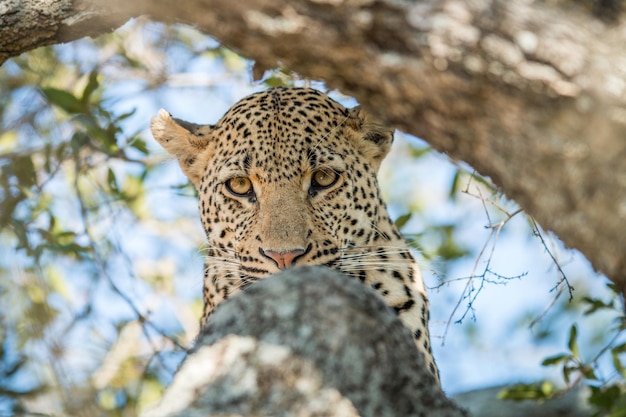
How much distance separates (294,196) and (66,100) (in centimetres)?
225

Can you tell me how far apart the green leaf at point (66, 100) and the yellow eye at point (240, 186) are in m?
1.62

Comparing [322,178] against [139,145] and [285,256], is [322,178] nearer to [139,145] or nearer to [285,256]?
[285,256]

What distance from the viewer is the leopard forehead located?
6.84 m

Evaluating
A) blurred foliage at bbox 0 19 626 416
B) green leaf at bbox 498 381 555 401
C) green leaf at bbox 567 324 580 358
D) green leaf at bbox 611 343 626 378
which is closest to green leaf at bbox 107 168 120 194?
blurred foliage at bbox 0 19 626 416

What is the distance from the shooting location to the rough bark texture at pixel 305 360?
3.62m

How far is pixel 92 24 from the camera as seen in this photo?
552 cm

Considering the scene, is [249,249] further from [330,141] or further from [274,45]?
[274,45]

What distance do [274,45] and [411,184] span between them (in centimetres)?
→ 1093

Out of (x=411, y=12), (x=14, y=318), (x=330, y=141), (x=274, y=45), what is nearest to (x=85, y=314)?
(x=14, y=318)

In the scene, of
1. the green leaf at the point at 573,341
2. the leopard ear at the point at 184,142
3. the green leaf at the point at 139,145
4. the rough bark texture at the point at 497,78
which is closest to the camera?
the rough bark texture at the point at 497,78

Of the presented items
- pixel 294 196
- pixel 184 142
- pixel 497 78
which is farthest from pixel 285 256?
pixel 497 78

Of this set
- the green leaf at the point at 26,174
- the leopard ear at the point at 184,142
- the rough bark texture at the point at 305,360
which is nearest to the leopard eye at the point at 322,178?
the leopard ear at the point at 184,142

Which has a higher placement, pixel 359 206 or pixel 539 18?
pixel 539 18

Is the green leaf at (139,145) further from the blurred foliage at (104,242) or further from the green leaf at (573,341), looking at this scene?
the green leaf at (573,341)
